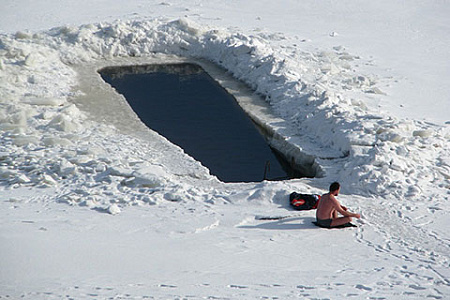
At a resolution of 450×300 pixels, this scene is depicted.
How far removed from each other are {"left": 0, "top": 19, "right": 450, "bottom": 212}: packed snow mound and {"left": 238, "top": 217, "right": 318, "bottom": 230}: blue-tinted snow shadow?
46.9 inches

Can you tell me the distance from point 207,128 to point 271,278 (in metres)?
5.39

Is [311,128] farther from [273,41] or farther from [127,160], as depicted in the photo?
[273,41]

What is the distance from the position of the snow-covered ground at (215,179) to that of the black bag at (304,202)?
0.14 meters

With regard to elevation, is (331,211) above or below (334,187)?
below

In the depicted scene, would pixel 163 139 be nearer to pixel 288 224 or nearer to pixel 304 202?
pixel 304 202

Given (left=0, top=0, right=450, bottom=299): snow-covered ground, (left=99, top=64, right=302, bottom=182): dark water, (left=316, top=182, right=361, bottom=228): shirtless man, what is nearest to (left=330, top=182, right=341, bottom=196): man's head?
(left=316, top=182, right=361, bottom=228): shirtless man

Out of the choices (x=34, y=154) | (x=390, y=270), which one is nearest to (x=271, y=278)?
(x=390, y=270)

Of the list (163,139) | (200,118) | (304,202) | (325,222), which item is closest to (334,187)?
(325,222)

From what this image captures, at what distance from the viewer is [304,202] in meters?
8.56

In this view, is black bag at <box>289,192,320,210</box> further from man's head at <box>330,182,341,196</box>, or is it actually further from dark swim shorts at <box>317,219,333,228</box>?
man's head at <box>330,182,341,196</box>

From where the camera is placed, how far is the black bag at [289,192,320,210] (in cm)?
855

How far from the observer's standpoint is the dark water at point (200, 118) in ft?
35.0

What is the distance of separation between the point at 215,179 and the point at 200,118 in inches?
114

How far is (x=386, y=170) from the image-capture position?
9172 mm
